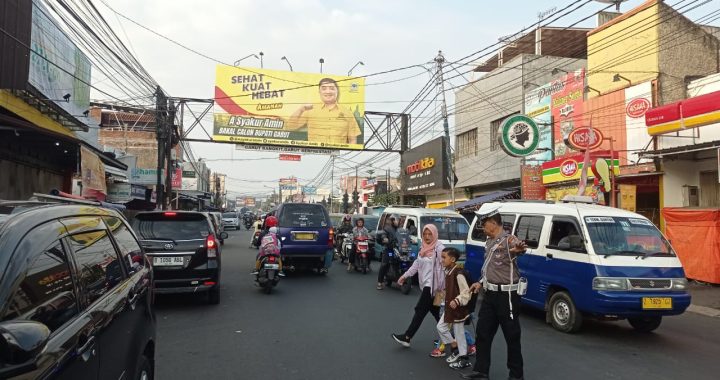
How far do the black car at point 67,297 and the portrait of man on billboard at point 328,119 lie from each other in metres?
23.4

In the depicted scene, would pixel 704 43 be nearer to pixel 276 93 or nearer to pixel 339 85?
pixel 339 85

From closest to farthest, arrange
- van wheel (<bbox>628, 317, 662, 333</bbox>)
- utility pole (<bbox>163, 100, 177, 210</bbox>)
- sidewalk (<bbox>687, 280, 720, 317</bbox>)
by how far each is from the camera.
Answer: van wheel (<bbox>628, 317, 662, 333</bbox>)
sidewalk (<bbox>687, 280, 720, 317</bbox>)
utility pole (<bbox>163, 100, 177, 210</bbox>)

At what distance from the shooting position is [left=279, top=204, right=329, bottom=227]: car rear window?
13305 millimetres

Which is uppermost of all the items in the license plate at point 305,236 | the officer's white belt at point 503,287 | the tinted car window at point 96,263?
the tinted car window at point 96,263

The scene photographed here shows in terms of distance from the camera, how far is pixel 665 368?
18.8 feet

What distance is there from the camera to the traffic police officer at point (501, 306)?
16.3 feet

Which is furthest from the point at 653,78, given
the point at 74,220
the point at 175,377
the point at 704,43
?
the point at 74,220

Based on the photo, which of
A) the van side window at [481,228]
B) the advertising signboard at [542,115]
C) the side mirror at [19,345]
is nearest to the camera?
the side mirror at [19,345]

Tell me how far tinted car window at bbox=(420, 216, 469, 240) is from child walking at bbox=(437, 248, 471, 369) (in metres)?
6.62

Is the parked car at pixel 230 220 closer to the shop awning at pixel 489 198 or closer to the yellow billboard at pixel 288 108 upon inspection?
the yellow billboard at pixel 288 108

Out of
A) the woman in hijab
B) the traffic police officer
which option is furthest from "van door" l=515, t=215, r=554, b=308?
the traffic police officer

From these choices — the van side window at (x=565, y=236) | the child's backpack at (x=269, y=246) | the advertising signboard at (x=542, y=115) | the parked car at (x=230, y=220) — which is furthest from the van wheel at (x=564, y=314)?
the parked car at (x=230, y=220)

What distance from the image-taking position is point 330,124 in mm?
27109

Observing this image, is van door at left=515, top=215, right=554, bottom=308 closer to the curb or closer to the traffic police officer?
the traffic police officer
